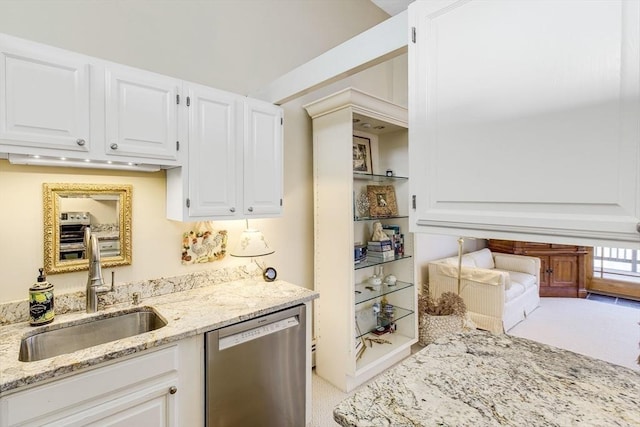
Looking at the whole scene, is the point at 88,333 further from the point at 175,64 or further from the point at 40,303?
the point at 175,64

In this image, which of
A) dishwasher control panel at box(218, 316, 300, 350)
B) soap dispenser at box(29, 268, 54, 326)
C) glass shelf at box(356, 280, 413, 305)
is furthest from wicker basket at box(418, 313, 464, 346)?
soap dispenser at box(29, 268, 54, 326)

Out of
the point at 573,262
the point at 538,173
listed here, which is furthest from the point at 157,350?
the point at 573,262

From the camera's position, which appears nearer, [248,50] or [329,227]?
[248,50]

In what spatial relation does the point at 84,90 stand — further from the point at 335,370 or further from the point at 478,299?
the point at 478,299

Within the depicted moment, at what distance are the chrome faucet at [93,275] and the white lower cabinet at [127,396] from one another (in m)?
0.53

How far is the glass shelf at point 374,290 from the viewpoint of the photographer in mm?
2875

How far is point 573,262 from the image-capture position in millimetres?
5238

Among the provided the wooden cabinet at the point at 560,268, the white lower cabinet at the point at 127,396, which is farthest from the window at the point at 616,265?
the white lower cabinet at the point at 127,396

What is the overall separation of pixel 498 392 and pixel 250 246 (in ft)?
5.50

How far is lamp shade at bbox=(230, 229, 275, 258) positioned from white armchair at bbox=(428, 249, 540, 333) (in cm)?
→ 271

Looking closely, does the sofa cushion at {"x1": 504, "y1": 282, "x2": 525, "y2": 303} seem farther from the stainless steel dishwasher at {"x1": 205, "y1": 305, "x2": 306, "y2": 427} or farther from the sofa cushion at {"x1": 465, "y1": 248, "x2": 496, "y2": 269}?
the stainless steel dishwasher at {"x1": 205, "y1": 305, "x2": 306, "y2": 427}

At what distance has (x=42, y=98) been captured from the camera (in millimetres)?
1371

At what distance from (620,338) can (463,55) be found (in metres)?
4.41

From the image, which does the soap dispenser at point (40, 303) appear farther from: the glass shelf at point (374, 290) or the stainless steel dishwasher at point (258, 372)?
the glass shelf at point (374, 290)
